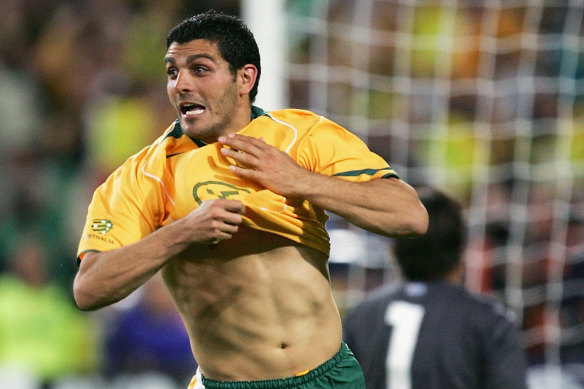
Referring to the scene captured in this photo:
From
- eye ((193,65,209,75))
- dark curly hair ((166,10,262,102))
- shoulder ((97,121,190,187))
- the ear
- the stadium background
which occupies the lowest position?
the stadium background

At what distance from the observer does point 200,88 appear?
284 cm

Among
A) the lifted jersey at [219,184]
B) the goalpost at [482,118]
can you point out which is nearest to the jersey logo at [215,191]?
the lifted jersey at [219,184]

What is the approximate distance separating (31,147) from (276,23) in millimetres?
2547

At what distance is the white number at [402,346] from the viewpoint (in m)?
3.46

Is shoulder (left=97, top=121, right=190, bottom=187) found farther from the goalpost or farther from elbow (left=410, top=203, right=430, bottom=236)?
the goalpost

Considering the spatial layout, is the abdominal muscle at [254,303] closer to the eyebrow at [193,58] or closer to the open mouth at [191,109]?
the open mouth at [191,109]

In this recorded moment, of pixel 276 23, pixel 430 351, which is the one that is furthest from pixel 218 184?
pixel 276 23

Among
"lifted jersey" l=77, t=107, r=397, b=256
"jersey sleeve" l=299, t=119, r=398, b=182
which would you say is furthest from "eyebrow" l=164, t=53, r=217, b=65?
"jersey sleeve" l=299, t=119, r=398, b=182

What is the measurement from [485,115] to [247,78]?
132 inches

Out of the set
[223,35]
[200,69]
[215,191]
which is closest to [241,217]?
[215,191]

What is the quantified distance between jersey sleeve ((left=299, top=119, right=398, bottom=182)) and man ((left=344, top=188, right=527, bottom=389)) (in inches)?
33.9

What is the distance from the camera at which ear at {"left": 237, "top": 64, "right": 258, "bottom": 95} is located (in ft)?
9.75

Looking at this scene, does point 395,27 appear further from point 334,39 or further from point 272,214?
point 272,214

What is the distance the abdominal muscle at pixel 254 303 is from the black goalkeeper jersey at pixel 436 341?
72cm
